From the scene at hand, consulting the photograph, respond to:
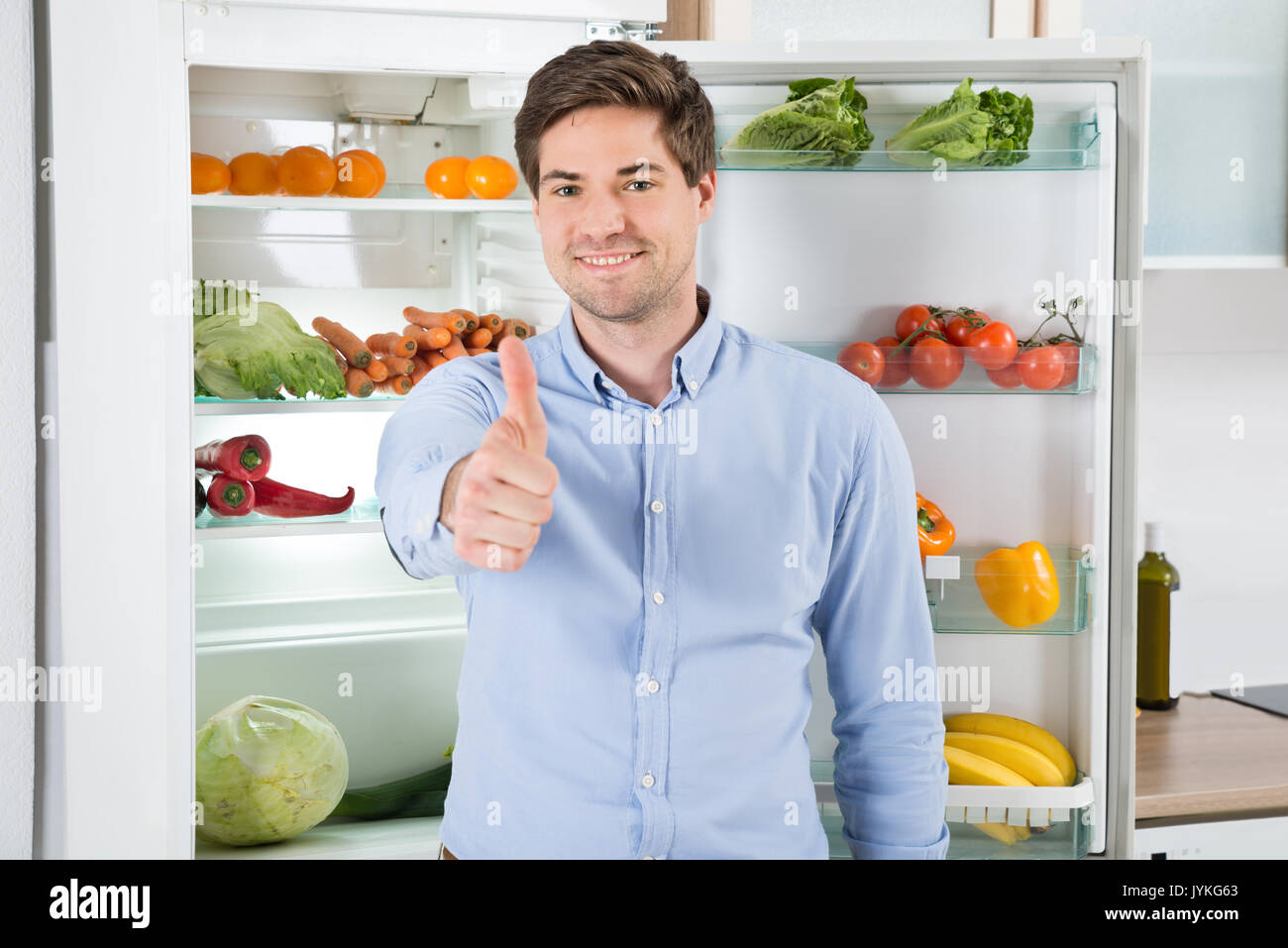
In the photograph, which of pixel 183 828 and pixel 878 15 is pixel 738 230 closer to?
pixel 878 15

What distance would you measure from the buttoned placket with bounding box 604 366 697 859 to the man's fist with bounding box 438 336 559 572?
326 millimetres

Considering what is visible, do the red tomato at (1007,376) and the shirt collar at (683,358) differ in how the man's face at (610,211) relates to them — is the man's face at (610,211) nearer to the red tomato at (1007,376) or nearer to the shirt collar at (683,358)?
Answer: the shirt collar at (683,358)

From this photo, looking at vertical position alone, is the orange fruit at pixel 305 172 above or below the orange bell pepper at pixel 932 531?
above

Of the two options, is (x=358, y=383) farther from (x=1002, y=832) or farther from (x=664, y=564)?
(x=1002, y=832)

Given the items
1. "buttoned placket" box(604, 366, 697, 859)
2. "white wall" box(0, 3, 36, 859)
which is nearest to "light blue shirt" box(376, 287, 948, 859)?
"buttoned placket" box(604, 366, 697, 859)

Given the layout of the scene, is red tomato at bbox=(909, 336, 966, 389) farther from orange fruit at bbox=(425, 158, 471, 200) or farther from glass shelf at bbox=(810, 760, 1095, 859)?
orange fruit at bbox=(425, 158, 471, 200)

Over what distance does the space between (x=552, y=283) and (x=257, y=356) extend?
46 cm

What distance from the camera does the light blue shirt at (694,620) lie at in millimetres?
991

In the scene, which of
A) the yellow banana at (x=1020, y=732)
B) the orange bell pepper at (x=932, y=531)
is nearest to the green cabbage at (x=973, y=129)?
the orange bell pepper at (x=932, y=531)

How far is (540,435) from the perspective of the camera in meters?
0.70

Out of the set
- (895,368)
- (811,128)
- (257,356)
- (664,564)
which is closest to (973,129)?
(811,128)

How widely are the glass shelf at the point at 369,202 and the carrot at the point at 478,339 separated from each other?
20cm

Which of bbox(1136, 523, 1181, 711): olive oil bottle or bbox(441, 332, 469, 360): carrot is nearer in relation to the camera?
bbox(441, 332, 469, 360): carrot

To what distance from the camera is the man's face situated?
1.01 m
